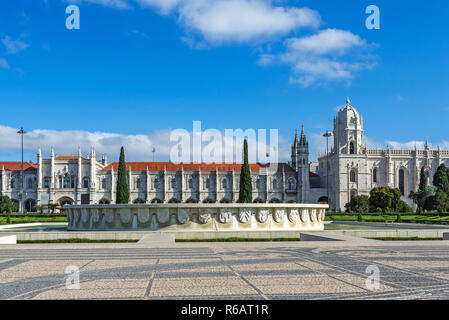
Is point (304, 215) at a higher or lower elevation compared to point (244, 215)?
lower

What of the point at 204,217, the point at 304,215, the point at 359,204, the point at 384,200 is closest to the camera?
the point at 204,217

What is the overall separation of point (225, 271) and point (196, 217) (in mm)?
10532

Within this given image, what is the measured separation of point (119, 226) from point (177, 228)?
2.64 meters

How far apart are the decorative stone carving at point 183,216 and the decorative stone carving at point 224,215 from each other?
1.35 metres

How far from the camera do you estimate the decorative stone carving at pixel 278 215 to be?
1934cm

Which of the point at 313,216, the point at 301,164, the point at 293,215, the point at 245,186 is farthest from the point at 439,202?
the point at 293,215

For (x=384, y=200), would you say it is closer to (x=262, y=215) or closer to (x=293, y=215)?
(x=293, y=215)

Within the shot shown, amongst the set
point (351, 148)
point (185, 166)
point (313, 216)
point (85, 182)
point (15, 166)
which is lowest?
point (313, 216)

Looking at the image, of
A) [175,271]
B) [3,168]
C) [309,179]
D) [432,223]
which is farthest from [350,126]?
[175,271]

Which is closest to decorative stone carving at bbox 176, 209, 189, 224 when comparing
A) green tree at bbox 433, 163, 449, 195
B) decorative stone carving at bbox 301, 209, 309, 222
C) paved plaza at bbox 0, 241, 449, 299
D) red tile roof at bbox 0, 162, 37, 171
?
decorative stone carving at bbox 301, 209, 309, 222

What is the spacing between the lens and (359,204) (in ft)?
195

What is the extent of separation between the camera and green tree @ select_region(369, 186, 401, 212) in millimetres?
56281

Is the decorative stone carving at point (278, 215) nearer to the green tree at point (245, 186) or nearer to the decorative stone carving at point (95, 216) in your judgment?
the decorative stone carving at point (95, 216)

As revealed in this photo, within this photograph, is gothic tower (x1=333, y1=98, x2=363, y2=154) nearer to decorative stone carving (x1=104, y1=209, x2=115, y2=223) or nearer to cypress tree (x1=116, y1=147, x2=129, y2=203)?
cypress tree (x1=116, y1=147, x2=129, y2=203)
